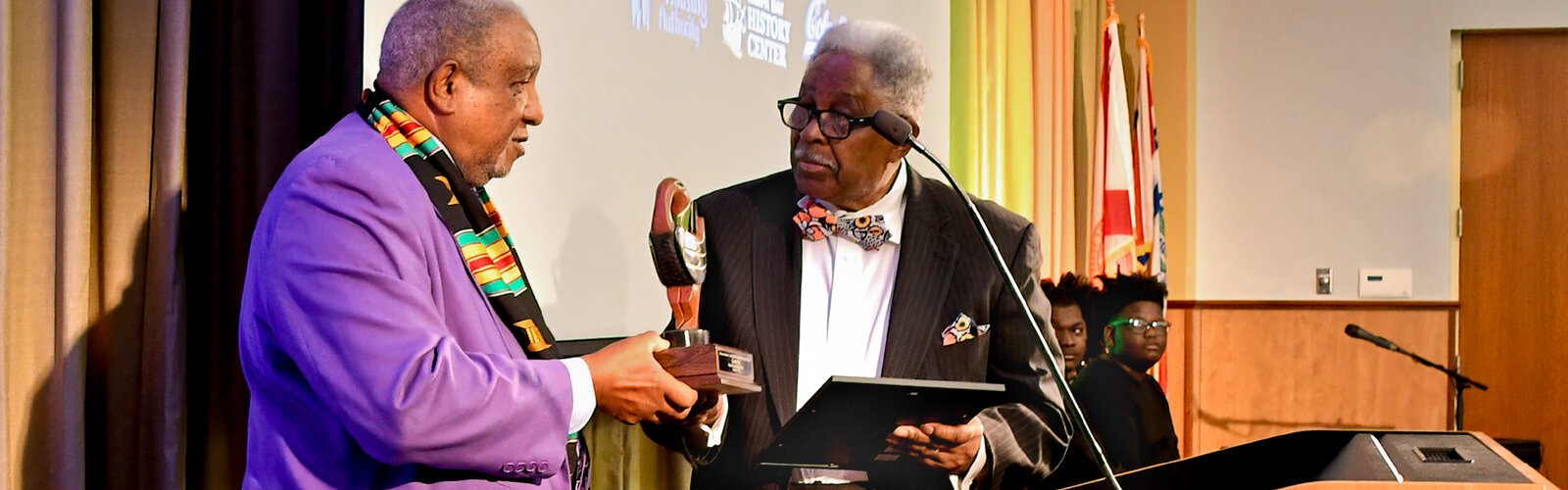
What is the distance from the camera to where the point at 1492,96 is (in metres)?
7.08

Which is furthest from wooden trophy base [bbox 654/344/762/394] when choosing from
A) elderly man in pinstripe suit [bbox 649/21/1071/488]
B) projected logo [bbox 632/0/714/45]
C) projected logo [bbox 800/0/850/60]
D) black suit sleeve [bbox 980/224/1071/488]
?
projected logo [bbox 800/0/850/60]

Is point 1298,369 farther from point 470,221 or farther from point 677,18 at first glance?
point 470,221

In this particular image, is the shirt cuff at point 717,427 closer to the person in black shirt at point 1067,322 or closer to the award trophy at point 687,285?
the award trophy at point 687,285

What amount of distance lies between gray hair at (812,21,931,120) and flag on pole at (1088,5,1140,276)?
336cm

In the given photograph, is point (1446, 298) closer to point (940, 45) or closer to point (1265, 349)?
point (1265, 349)

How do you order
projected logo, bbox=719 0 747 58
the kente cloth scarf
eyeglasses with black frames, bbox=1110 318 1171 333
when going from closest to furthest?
the kente cloth scarf → projected logo, bbox=719 0 747 58 → eyeglasses with black frames, bbox=1110 318 1171 333

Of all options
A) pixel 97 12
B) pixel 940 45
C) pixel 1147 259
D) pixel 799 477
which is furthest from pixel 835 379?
pixel 1147 259

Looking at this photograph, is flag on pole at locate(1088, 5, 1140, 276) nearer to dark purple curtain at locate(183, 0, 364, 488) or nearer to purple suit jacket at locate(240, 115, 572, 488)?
dark purple curtain at locate(183, 0, 364, 488)

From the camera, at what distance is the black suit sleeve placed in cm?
259

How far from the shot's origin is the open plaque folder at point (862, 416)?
2195 mm

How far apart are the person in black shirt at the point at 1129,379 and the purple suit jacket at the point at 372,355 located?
114 inches

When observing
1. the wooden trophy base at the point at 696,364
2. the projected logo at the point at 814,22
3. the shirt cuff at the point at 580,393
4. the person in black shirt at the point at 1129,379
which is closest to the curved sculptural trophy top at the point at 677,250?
the wooden trophy base at the point at 696,364

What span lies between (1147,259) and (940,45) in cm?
235

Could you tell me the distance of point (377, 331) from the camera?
158cm
